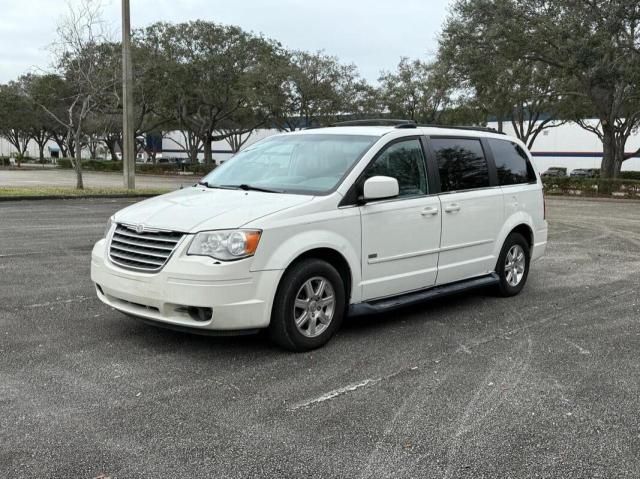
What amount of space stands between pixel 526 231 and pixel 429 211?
200 centimetres

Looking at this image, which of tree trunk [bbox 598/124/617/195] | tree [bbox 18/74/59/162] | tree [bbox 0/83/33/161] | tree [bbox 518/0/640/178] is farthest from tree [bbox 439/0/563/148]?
tree [bbox 0/83/33/161]

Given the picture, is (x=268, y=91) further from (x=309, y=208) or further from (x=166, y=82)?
(x=309, y=208)

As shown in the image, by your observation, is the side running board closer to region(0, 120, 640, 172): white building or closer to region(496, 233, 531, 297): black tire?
region(496, 233, 531, 297): black tire

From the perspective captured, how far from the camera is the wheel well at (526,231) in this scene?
7.36m

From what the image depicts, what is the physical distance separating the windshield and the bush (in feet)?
89.8

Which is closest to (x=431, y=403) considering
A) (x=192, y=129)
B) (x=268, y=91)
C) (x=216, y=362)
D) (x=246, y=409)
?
(x=246, y=409)

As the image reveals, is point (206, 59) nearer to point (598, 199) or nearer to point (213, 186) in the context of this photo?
point (598, 199)

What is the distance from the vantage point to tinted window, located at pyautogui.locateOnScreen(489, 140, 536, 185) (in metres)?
7.20

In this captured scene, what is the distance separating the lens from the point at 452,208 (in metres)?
6.32

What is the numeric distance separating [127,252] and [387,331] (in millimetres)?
2378

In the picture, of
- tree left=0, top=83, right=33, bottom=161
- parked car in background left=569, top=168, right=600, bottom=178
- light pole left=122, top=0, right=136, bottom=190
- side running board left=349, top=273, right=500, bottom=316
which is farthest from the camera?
tree left=0, top=83, right=33, bottom=161

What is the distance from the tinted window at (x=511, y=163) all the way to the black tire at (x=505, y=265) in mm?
642

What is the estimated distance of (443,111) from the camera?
41.1 m

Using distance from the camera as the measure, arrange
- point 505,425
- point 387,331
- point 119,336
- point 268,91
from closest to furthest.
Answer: point 505,425
point 119,336
point 387,331
point 268,91
